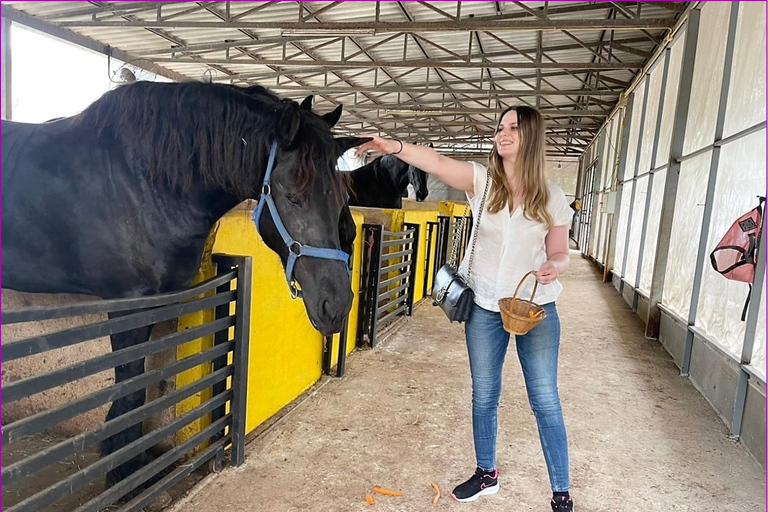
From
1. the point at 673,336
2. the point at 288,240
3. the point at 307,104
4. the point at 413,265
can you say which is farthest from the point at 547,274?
the point at 413,265

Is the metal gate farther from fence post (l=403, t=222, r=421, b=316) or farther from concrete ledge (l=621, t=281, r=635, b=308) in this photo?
concrete ledge (l=621, t=281, r=635, b=308)

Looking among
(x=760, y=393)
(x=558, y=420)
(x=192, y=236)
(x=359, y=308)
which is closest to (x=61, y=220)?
(x=192, y=236)

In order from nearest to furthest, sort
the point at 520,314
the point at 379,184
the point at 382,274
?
1. the point at 520,314
2. the point at 382,274
3. the point at 379,184

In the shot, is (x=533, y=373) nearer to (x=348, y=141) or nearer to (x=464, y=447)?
(x=464, y=447)

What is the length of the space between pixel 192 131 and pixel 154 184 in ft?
0.69

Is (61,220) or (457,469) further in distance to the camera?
(457,469)

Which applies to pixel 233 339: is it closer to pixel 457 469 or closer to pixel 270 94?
pixel 270 94

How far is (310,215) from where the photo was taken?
1.50 meters

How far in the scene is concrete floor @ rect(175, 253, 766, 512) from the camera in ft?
6.24

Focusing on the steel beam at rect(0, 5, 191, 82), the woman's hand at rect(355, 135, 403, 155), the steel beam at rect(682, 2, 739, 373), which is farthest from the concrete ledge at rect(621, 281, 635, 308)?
the steel beam at rect(0, 5, 191, 82)

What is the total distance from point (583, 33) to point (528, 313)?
8.40 metres

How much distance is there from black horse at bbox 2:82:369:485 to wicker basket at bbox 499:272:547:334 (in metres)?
0.54

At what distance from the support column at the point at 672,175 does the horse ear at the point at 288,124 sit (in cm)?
448

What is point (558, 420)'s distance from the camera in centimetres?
169
